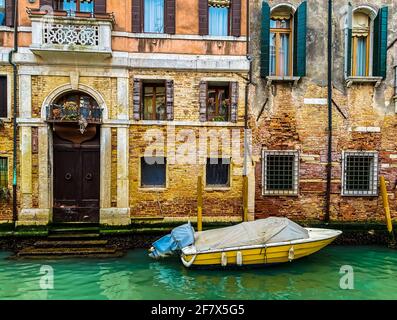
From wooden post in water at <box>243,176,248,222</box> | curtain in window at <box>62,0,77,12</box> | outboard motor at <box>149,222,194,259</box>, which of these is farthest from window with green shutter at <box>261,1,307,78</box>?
curtain in window at <box>62,0,77,12</box>

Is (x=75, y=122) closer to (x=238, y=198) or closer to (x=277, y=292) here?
(x=238, y=198)

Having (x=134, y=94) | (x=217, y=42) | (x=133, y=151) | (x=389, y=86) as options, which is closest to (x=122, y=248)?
(x=133, y=151)

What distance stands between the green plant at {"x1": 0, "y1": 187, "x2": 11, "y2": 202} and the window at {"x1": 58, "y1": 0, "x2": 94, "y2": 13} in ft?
16.3

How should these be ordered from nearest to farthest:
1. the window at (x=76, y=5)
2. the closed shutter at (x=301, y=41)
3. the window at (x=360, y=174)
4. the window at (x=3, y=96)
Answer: the window at (x=3, y=96) < the window at (x=76, y=5) < the closed shutter at (x=301, y=41) < the window at (x=360, y=174)

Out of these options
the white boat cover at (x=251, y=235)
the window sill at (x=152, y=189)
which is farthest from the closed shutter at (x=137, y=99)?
the white boat cover at (x=251, y=235)

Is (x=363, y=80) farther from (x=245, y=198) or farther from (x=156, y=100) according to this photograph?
(x=156, y=100)

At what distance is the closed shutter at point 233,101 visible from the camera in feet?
32.2

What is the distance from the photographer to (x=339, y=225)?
9.89 meters

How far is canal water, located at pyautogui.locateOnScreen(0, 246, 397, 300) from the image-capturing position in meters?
6.38

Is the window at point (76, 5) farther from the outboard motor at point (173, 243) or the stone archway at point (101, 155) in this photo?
the outboard motor at point (173, 243)

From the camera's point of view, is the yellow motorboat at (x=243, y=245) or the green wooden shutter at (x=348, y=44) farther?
the green wooden shutter at (x=348, y=44)

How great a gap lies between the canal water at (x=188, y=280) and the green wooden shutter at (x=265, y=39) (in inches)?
203

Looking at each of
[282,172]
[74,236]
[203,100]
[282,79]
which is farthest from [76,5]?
[282,172]

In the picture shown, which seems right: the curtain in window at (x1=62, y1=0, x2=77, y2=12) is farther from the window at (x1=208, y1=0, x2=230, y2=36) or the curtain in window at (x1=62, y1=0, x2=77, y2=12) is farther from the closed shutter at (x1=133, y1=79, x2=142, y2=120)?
the window at (x1=208, y1=0, x2=230, y2=36)
